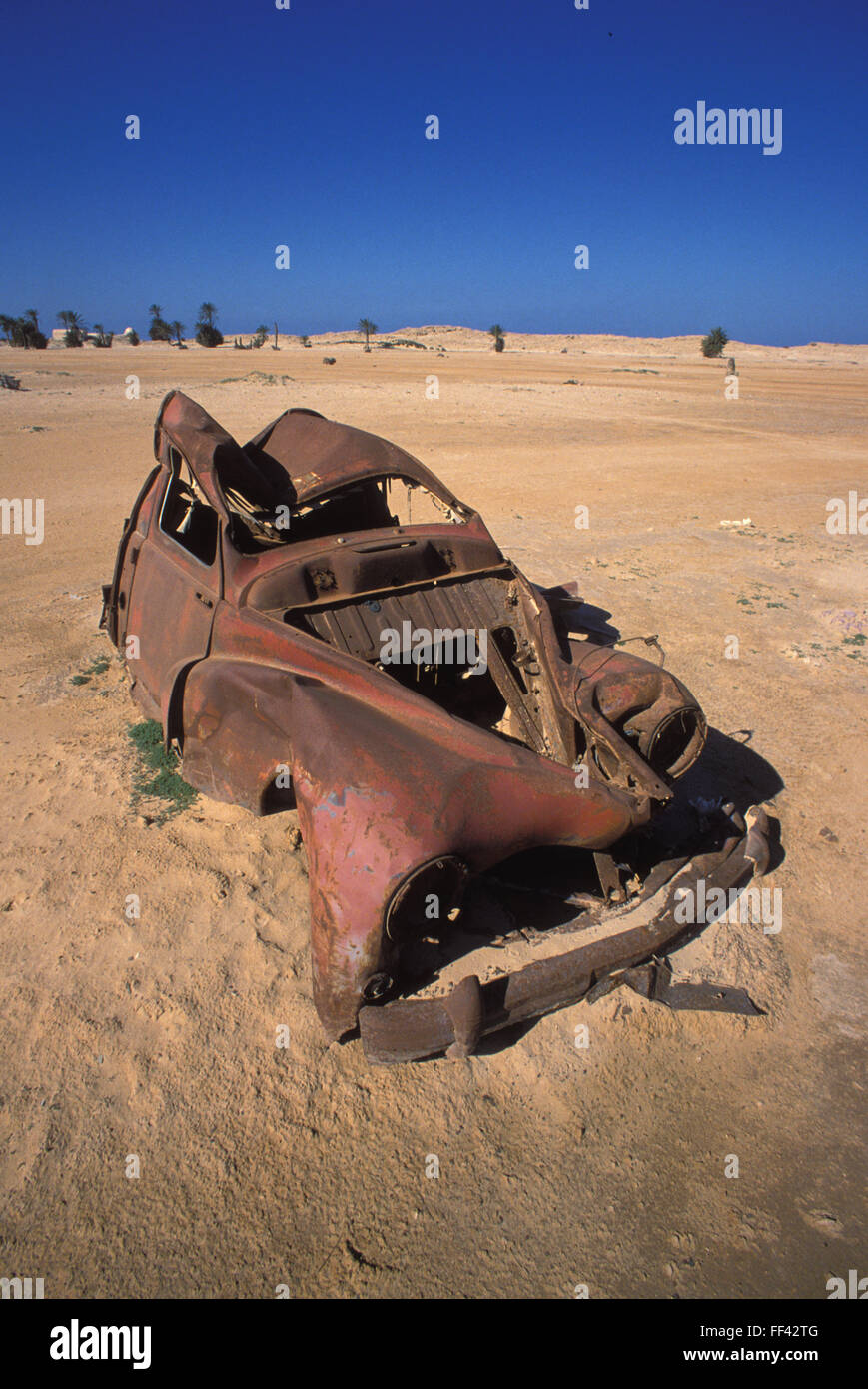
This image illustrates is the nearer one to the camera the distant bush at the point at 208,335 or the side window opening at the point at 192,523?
the side window opening at the point at 192,523

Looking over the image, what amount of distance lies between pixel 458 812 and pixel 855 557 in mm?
9141

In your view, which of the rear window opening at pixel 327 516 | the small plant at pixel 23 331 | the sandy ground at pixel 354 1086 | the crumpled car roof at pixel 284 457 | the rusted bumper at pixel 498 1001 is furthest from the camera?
the small plant at pixel 23 331

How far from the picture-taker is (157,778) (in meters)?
4.80

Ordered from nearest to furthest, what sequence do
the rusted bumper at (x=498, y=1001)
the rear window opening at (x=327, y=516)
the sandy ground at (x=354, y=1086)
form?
1. the sandy ground at (x=354, y=1086)
2. the rusted bumper at (x=498, y=1001)
3. the rear window opening at (x=327, y=516)

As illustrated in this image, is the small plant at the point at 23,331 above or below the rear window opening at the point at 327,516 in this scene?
above

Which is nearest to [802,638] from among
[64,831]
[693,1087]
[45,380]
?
[693,1087]

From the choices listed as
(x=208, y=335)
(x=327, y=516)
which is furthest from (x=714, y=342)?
(x=327, y=516)

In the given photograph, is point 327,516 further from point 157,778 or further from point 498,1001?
point 498,1001

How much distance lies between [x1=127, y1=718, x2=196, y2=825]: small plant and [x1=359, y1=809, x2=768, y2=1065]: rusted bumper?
89.7 inches

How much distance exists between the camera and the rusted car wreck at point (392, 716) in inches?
111

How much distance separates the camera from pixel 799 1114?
299 centimetres

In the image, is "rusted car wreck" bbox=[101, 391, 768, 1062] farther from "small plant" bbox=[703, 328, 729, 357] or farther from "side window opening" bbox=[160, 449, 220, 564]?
"small plant" bbox=[703, 328, 729, 357]

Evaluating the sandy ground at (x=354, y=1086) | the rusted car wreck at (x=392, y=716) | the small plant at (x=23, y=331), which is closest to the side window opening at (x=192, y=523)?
the rusted car wreck at (x=392, y=716)

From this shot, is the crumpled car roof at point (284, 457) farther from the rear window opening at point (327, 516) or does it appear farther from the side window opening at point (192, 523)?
the side window opening at point (192, 523)
